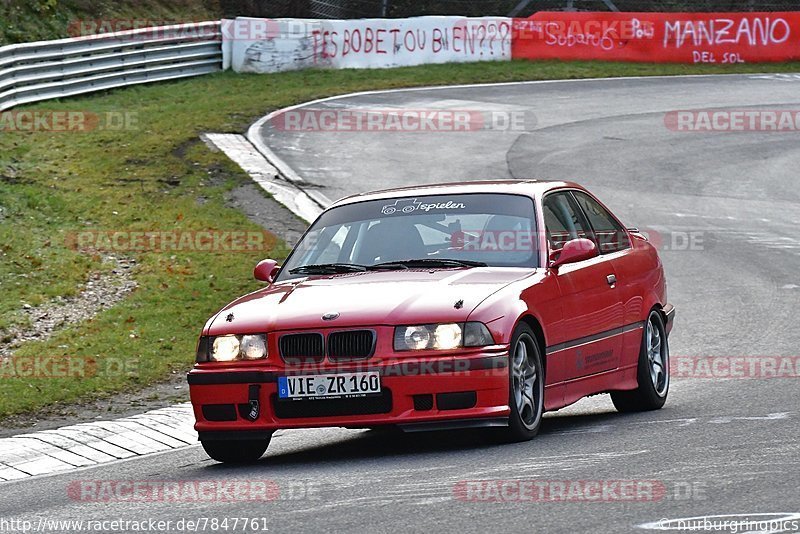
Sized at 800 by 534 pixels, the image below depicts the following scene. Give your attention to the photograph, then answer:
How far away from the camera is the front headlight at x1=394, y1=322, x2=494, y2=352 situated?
7.63m

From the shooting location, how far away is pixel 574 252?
8.52 meters

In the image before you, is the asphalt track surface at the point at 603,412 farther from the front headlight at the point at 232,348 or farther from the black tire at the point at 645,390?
the front headlight at the point at 232,348

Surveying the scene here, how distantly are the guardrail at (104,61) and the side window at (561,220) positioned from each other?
18209 mm

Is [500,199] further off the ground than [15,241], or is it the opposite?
[500,199]

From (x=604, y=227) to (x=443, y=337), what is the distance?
8.54 ft

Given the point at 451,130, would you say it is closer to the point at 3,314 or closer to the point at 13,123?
→ the point at 13,123

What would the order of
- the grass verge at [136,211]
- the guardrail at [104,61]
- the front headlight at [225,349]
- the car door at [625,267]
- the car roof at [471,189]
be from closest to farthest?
the front headlight at [225,349] < the car roof at [471,189] < the car door at [625,267] < the grass verge at [136,211] < the guardrail at [104,61]

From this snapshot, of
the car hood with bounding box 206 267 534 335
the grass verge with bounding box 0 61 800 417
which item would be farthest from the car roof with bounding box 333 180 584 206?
the grass verge with bounding box 0 61 800 417

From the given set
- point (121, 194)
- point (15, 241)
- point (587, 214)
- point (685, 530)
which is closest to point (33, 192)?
point (121, 194)

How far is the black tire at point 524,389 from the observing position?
25.5 feet

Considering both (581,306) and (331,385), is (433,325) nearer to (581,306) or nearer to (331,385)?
(331,385)

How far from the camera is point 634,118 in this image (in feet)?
93.4

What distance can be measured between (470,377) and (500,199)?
1.75 metres

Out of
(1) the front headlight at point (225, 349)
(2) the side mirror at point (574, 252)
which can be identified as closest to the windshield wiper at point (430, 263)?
(2) the side mirror at point (574, 252)
